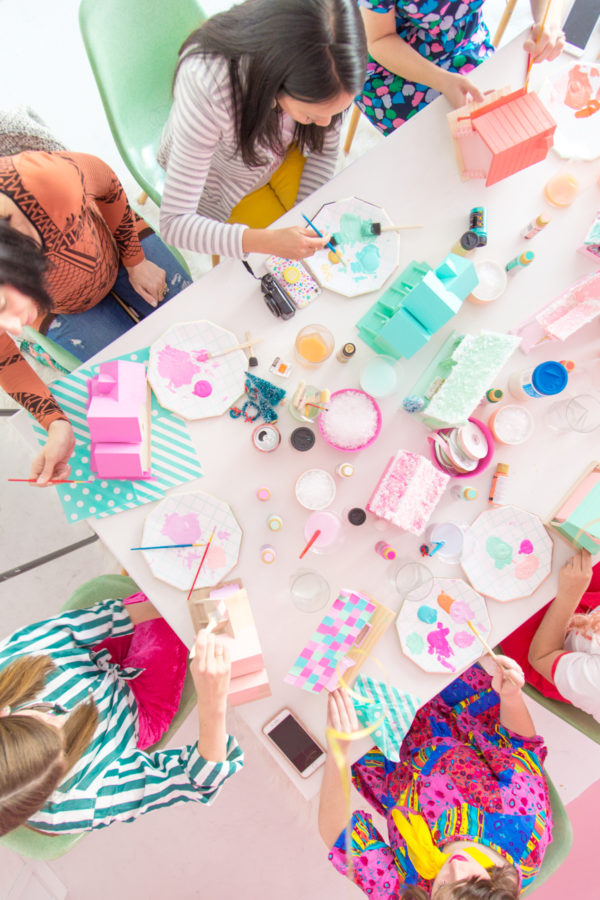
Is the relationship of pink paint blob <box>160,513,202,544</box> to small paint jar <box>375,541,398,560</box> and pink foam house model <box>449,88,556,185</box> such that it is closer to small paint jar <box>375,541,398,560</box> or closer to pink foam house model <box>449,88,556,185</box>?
small paint jar <box>375,541,398,560</box>

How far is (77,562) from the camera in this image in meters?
2.04

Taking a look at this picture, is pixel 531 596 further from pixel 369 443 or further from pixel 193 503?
pixel 193 503

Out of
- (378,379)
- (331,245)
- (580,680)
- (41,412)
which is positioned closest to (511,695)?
(580,680)

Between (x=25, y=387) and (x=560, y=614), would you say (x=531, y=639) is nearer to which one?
(x=560, y=614)

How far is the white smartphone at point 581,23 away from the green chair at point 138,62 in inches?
41.1

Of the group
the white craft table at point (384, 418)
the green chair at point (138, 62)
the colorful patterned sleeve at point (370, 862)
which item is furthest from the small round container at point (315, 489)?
the green chair at point (138, 62)

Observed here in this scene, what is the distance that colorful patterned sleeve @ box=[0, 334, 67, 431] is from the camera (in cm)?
121

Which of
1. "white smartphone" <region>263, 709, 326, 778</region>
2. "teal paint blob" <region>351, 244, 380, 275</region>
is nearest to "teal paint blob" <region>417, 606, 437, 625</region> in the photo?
"white smartphone" <region>263, 709, 326, 778</region>

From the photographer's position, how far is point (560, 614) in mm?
1337

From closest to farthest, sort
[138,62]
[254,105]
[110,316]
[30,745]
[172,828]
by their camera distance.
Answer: [30,745] < [254,105] < [138,62] < [110,316] < [172,828]

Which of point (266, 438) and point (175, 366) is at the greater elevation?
point (175, 366)

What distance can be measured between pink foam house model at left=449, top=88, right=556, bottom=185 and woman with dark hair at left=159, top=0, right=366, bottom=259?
343mm

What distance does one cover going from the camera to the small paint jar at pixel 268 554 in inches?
48.2

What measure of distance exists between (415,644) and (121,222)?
1.35 metres
